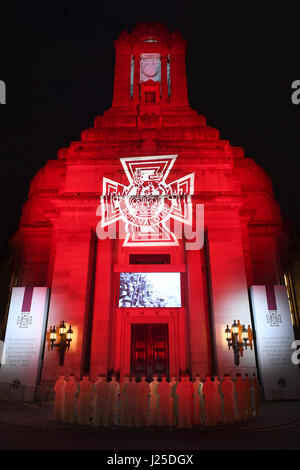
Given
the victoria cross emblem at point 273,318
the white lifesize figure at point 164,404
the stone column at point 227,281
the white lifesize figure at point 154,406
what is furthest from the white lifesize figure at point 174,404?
the victoria cross emblem at point 273,318

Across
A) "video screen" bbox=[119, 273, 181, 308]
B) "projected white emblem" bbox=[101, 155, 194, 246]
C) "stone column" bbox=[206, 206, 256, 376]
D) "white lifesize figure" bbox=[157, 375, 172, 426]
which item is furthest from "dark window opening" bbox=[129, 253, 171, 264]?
"white lifesize figure" bbox=[157, 375, 172, 426]

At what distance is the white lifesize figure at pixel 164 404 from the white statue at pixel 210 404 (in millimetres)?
1306

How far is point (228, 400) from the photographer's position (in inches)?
478

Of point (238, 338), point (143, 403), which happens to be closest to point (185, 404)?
point (143, 403)

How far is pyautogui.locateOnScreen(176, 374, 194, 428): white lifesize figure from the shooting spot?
11305 mm

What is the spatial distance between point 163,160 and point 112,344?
46.1 feet

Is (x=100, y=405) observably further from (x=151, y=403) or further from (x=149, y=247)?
(x=149, y=247)

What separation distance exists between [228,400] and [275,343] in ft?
27.8

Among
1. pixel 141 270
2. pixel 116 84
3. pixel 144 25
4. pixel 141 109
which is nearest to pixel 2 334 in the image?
pixel 141 270

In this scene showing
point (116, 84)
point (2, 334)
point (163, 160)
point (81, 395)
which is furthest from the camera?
point (116, 84)

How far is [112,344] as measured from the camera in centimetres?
2144

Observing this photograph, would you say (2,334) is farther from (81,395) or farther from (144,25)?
(144,25)

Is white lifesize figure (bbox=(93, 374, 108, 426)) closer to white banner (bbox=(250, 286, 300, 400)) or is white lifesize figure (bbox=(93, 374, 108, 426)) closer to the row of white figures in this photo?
the row of white figures

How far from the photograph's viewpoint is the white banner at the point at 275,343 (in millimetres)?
18547
